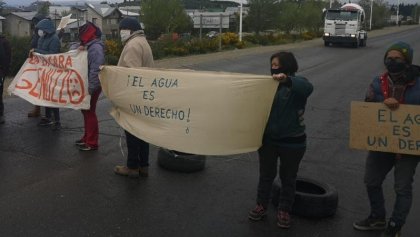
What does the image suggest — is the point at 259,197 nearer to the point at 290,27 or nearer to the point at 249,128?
the point at 249,128

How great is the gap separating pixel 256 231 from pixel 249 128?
0.97 m

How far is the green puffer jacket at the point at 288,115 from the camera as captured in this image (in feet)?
15.5

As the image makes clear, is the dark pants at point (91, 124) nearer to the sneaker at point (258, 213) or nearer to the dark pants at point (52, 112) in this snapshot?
the dark pants at point (52, 112)

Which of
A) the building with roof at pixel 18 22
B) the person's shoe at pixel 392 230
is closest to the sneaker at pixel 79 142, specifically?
the person's shoe at pixel 392 230

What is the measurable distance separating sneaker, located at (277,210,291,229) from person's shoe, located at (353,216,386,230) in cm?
67

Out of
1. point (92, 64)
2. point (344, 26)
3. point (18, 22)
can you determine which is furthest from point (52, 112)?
point (18, 22)

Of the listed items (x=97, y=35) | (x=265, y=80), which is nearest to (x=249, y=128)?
(x=265, y=80)

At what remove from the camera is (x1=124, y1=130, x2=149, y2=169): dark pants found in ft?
20.3

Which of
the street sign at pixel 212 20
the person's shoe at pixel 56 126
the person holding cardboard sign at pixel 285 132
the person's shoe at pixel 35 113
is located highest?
the street sign at pixel 212 20

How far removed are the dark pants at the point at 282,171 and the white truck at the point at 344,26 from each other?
35824 mm

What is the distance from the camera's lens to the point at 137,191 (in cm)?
584

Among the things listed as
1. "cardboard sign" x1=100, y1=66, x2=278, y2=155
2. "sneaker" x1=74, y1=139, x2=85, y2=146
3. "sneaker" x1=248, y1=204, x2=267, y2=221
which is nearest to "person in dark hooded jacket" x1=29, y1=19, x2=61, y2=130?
"sneaker" x1=74, y1=139, x2=85, y2=146

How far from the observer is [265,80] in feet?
15.9

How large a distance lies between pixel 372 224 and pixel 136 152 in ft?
9.34
